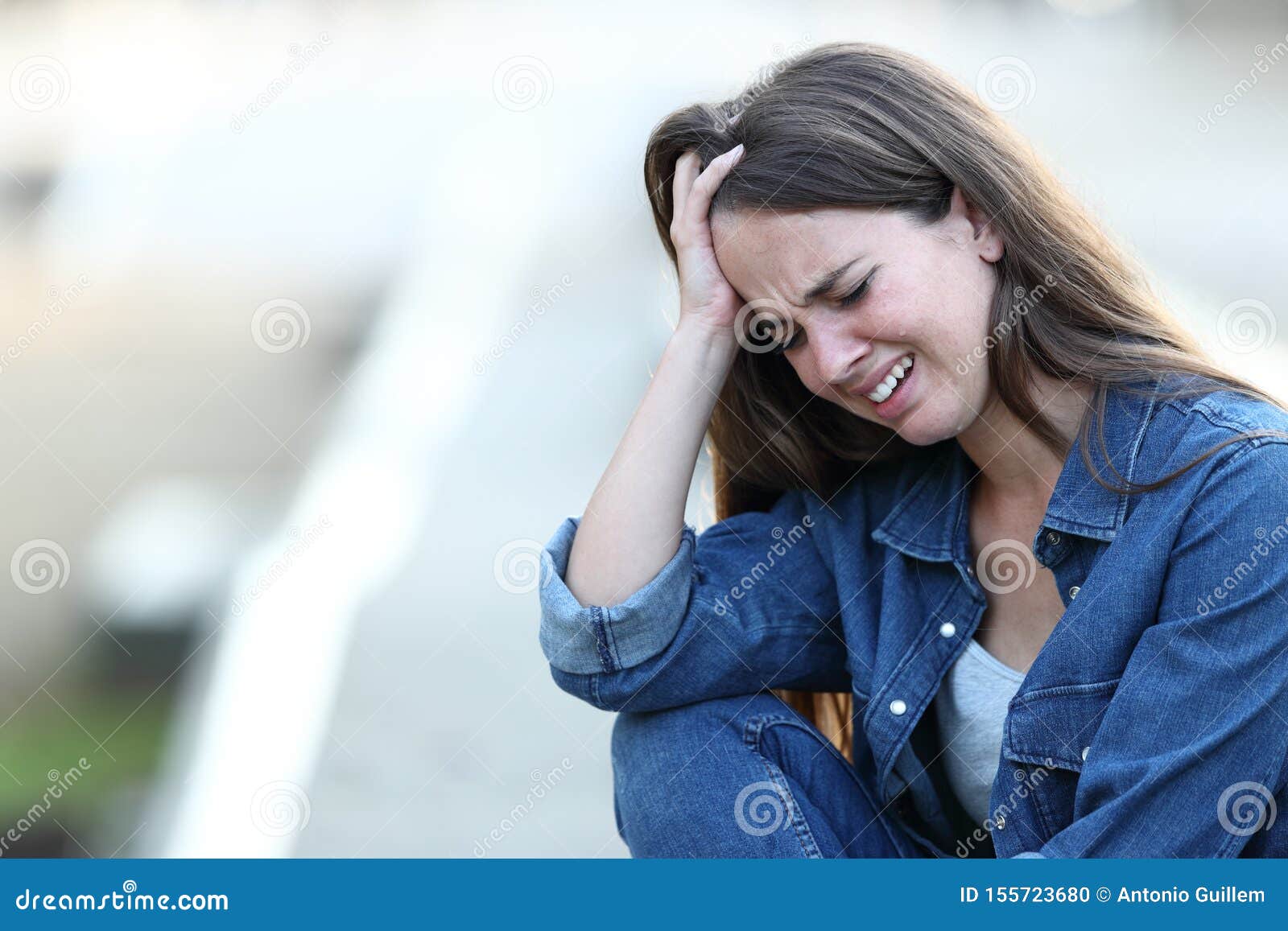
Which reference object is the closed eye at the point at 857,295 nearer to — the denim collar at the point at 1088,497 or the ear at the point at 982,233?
the ear at the point at 982,233

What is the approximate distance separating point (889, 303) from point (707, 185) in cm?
32

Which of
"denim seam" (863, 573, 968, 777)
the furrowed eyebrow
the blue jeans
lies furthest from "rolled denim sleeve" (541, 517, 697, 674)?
the furrowed eyebrow

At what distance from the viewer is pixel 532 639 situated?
3.12m

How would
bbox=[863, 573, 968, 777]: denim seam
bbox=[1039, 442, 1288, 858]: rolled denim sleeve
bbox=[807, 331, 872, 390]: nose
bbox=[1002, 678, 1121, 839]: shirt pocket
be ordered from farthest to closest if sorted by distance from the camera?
bbox=[863, 573, 968, 777]: denim seam
bbox=[807, 331, 872, 390]: nose
bbox=[1002, 678, 1121, 839]: shirt pocket
bbox=[1039, 442, 1288, 858]: rolled denim sleeve

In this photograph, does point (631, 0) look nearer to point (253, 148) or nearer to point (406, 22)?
point (406, 22)

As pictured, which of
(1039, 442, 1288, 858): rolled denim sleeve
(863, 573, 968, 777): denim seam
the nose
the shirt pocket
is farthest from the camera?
(863, 573, 968, 777): denim seam

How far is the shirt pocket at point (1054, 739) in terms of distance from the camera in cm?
137

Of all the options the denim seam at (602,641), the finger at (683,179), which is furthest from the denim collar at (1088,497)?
the finger at (683,179)

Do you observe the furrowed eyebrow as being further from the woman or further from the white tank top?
the white tank top

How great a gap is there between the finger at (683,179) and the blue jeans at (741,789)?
0.67 m

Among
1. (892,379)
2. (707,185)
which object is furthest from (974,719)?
(707,185)

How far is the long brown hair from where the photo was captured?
4.77 feet

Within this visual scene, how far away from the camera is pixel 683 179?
1.66 m

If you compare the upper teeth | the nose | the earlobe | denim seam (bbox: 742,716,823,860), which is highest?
the earlobe
